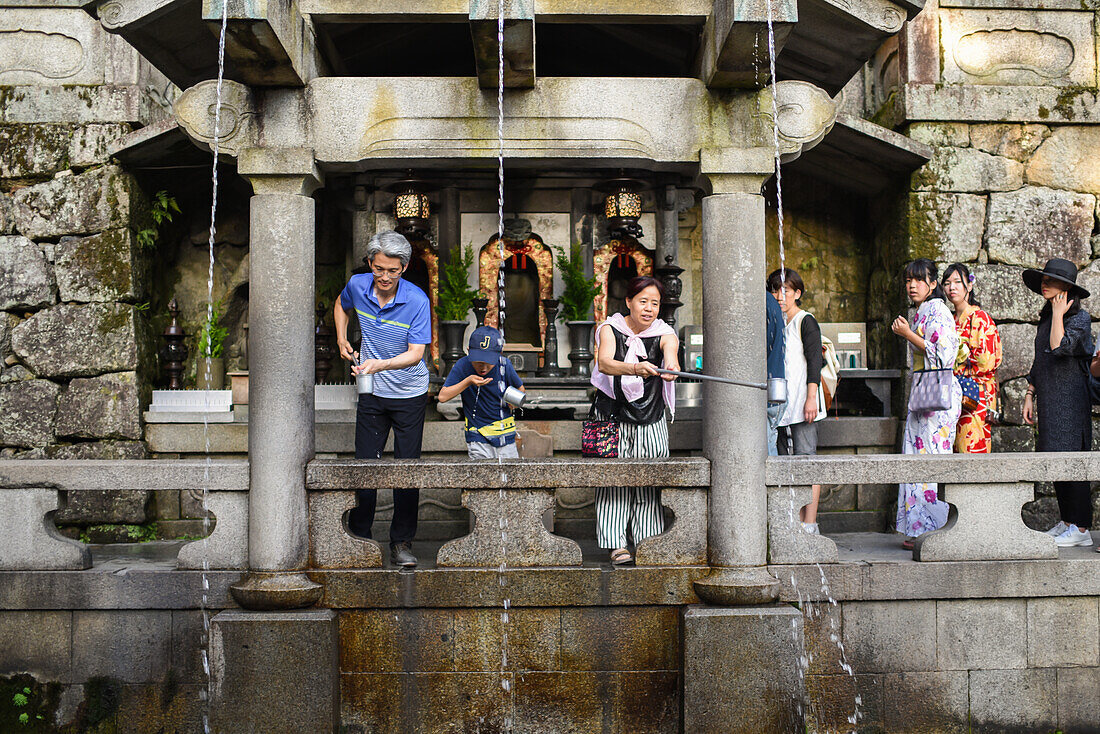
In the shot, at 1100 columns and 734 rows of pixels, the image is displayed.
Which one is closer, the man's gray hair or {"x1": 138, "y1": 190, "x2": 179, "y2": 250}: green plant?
the man's gray hair

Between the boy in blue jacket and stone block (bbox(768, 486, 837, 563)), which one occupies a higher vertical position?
the boy in blue jacket

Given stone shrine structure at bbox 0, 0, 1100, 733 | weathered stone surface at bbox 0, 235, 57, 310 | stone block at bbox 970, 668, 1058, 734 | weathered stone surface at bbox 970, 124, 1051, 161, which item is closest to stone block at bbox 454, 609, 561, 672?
stone shrine structure at bbox 0, 0, 1100, 733

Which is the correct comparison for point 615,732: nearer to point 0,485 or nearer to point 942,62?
point 0,485

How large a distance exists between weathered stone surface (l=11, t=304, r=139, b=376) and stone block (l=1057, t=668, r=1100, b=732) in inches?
306

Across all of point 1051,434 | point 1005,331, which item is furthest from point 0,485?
point 1005,331

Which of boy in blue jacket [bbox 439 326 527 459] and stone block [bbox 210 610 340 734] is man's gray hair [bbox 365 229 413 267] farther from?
stone block [bbox 210 610 340 734]

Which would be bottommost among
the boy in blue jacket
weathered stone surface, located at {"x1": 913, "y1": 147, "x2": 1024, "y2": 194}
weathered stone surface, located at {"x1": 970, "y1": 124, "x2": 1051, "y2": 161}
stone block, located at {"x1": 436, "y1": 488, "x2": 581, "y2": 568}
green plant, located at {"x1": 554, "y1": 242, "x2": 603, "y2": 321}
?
stone block, located at {"x1": 436, "y1": 488, "x2": 581, "y2": 568}

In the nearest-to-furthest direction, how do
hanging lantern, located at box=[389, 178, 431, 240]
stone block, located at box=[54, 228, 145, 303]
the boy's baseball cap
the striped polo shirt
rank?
1. the striped polo shirt
2. the boy's baseball cap
3. hanging lantern, located at box=[389, 178, 431, 240]
4. stone block, located at box=[54, 228, 145, 303]

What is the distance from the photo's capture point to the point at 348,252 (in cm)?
954

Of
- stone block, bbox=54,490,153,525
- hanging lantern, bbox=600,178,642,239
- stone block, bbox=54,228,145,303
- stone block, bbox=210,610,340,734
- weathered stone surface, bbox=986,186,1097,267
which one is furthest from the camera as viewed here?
weathered stone surface, bbox=986,186,1097,267

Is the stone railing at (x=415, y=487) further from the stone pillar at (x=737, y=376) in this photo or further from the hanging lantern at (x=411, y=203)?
the hanging lantern at (x=411, y=203)

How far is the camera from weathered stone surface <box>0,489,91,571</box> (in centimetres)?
543

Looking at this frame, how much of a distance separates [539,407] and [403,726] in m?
3.10

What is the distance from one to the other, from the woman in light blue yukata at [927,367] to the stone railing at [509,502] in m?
1.91
